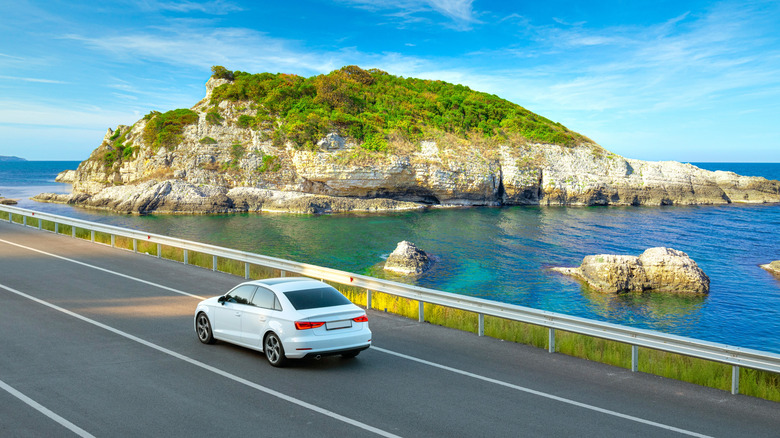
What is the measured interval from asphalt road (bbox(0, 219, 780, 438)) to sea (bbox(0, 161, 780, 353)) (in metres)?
13.3

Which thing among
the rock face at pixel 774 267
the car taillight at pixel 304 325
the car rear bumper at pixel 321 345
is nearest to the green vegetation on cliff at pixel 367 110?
the rock face at pixel 774 267

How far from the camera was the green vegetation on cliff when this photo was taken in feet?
231

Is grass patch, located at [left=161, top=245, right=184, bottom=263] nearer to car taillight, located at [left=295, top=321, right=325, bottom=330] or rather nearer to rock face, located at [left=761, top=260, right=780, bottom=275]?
car taillight, located at [left=295, top=321, right=325, bottom=330]

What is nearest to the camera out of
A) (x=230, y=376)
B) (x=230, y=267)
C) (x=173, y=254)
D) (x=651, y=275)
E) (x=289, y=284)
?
(x=230, y=376)

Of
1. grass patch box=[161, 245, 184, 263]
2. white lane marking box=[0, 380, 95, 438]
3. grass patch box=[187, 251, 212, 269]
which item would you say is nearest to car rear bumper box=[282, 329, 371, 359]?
white lane marking box=[0, 380, 95, 438]

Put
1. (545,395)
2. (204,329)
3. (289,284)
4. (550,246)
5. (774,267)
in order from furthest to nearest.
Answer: (550,246) < (774,267) < (204,329) < (289,284) < (545,395)

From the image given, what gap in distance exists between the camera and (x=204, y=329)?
35.6 feet

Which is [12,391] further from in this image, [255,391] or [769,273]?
[769,273]

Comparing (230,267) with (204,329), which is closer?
(204,329)

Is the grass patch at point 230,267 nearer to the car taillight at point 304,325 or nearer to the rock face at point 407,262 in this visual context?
the rock face at point 407,262

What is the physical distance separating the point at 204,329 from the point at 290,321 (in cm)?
290

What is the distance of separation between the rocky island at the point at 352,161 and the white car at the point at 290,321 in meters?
51.5

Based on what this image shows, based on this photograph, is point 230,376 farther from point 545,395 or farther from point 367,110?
point 367,110

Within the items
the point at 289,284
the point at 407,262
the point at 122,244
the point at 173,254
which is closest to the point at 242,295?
the point at 289,284
